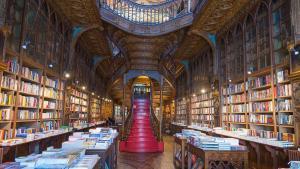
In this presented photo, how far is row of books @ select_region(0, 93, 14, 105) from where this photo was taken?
4.48 metres

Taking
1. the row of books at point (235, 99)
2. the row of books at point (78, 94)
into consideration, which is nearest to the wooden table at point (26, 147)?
the row of books at point (78, 94)

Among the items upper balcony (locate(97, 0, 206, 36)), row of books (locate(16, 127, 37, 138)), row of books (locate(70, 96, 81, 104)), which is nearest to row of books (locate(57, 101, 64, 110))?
row of books (locate(70, 96, 81, 104))

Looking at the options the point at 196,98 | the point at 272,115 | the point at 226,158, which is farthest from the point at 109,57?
the point at 226,158

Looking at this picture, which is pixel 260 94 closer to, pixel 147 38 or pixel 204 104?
pixel 204 104

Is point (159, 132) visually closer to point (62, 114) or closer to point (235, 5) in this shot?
point (62, 114)

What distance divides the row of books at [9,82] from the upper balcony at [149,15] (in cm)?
393

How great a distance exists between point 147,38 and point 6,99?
6.78 meters

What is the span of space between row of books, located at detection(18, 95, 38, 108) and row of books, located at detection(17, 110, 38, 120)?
0.16m

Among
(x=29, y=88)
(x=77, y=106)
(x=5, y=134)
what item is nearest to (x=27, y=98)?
(x=29, y=88)

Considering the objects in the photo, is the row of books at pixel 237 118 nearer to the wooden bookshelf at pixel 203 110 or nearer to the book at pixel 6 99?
the wooden bookshelf at pixel 203 110

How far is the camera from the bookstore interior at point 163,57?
4043mm

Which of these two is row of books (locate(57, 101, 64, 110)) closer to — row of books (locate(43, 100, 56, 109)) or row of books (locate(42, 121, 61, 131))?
row of books (locate(43, 100, 56, 109))

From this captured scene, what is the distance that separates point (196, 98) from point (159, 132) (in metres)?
2.86

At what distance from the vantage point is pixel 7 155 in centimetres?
407
